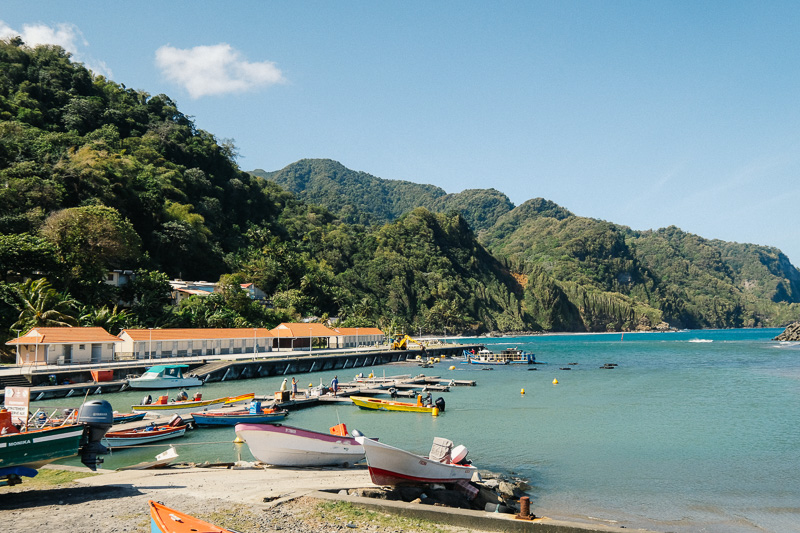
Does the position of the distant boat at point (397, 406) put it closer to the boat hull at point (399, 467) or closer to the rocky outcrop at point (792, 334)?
the boat hull at point (399, 467)

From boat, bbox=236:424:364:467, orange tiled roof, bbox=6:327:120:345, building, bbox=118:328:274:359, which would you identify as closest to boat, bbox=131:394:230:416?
boat, bbox=236:424:364:467

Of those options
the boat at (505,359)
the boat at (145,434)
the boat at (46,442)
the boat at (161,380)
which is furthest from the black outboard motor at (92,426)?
the boat at (505,359)

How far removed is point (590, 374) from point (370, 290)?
4869 inches

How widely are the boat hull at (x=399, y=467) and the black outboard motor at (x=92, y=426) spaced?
7.16 m

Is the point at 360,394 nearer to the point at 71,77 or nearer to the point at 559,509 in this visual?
the point at 559,509

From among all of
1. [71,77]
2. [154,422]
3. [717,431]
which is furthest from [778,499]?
[71,77]

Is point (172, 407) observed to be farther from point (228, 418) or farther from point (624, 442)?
point (624, 442)

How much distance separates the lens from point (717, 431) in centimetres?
3275

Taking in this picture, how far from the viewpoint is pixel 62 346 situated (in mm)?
50719

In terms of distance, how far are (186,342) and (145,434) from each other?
40.1 meters

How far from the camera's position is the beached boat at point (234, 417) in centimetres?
2953

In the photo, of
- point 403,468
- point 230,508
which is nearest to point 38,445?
point 230,508

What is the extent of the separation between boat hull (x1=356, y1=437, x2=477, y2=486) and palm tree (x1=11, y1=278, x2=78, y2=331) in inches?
1904

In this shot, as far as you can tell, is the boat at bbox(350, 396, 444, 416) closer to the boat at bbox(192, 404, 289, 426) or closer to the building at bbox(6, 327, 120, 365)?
the boat at bbox(192, 404, 289, 426)
